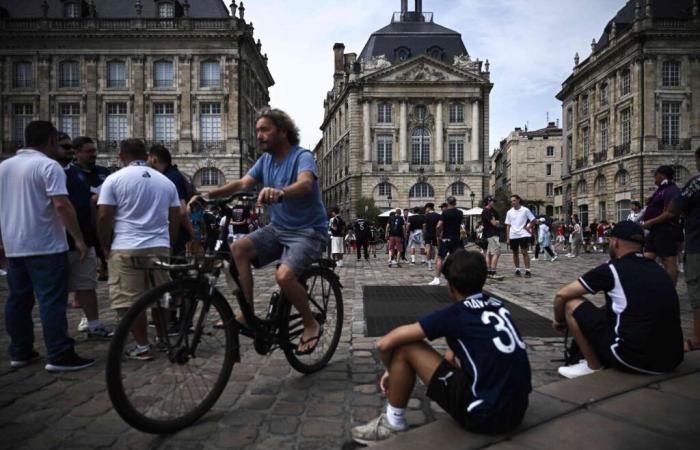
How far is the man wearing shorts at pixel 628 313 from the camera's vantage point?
3.03 metres

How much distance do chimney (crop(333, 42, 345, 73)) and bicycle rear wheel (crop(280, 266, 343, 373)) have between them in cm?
7240

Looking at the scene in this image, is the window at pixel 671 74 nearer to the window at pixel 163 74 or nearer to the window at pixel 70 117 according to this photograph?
the window at pixel 163 74

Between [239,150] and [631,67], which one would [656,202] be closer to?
[239,150]

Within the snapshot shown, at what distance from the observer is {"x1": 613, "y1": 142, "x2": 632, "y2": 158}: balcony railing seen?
39.4 m

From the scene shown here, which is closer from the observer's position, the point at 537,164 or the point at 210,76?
the point at 210,76

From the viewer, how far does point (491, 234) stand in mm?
11625

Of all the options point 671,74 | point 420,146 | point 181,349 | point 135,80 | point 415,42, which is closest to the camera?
point 181,349

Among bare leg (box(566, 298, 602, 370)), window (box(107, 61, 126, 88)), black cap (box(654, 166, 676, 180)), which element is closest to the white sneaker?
bare leg (box(566, 298, 602, 370))

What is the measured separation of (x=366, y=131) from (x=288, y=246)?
2040 inches

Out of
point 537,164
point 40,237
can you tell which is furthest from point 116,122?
point 537,164

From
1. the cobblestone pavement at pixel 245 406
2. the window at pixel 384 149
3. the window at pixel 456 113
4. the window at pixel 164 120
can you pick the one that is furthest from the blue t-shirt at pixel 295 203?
the window at pixel 456 113

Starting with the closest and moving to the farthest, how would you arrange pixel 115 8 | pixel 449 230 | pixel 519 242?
pixel 449 230 < pixel 519 242 < pixel 115 8

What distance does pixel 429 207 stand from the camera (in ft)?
49.2

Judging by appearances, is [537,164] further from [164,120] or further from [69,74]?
[69,74]
